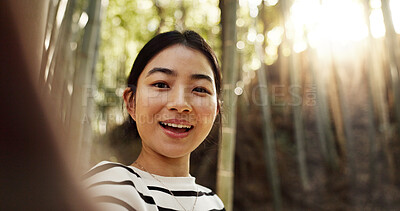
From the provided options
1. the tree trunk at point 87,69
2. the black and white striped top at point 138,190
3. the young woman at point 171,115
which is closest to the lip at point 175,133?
the young woman at point 171,115

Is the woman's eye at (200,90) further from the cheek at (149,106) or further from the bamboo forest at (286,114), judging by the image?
the bamboo forest at (286,114)

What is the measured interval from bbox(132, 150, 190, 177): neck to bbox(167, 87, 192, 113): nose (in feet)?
0.44

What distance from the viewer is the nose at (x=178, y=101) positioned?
70cm

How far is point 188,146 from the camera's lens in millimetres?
739

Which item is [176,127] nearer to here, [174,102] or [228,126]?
[174,102]

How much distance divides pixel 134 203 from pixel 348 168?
5441 millimetres

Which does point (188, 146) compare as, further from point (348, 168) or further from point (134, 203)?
point (348, 168)

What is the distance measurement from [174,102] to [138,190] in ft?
0.64

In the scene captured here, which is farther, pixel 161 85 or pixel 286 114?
pixel 286 114

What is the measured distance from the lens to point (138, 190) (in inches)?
24.9

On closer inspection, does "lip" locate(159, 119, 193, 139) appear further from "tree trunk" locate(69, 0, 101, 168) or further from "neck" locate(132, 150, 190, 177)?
"tree trunk" locate(69, 0, 101, 168)

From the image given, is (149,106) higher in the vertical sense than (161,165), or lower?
higher

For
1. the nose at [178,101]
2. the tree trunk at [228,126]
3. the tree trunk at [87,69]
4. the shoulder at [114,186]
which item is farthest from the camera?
the tree trunk at [228,126]

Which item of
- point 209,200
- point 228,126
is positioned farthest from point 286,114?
point 209,200
